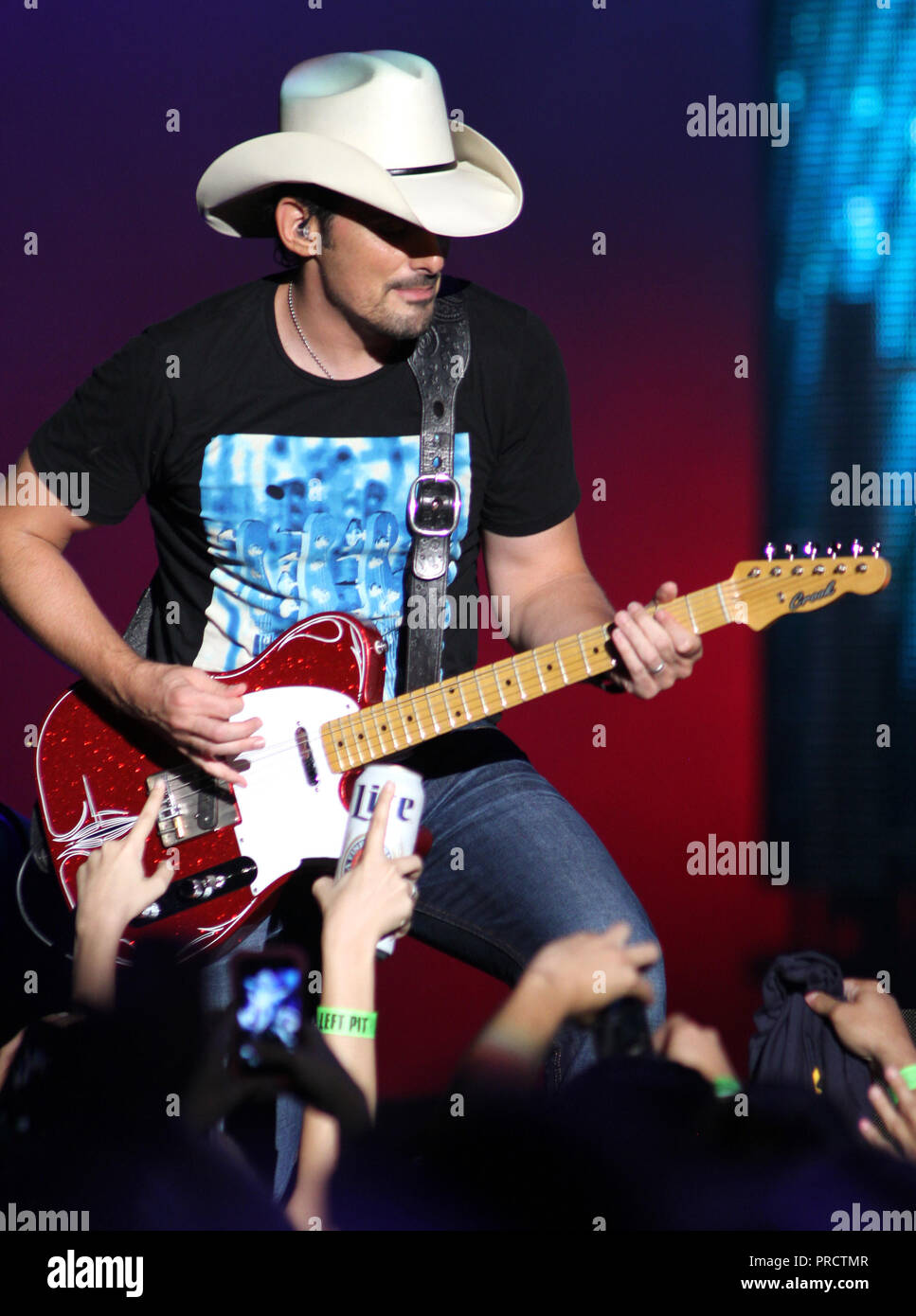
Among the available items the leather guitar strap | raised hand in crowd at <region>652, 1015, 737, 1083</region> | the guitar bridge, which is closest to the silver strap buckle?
the leather guitar strap

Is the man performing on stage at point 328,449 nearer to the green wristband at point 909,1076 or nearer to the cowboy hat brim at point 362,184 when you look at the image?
the cowboy hat brim at point 362,184

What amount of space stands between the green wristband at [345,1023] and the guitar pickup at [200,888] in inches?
22.2

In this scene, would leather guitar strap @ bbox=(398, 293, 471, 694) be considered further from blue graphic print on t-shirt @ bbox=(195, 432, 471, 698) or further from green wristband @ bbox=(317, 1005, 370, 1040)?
green wristband @ bbox=(317, 1005, 370, 1040)

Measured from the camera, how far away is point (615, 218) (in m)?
3.65

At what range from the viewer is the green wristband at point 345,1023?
1824 millimetres

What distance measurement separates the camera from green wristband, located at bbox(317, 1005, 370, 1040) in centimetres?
182

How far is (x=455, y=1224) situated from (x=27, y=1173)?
573mm

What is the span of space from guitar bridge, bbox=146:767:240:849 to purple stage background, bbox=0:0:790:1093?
5.19 feet

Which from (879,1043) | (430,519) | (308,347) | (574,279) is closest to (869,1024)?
(879,1043)

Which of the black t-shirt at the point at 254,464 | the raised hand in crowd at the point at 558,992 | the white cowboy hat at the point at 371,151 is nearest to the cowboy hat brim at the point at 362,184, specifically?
the white cowboy hat at the point at 371,151

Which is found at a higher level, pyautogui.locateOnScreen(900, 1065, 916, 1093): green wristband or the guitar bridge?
the guitar bridge

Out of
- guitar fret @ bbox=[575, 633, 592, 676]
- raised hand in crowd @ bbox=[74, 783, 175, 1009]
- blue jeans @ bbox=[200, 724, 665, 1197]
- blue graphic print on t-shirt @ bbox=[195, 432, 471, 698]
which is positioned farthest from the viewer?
blue graphic print on t-shirt @ bbox=[195, 432, 471, 698]

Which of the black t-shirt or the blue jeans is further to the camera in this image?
the black t-shirt
